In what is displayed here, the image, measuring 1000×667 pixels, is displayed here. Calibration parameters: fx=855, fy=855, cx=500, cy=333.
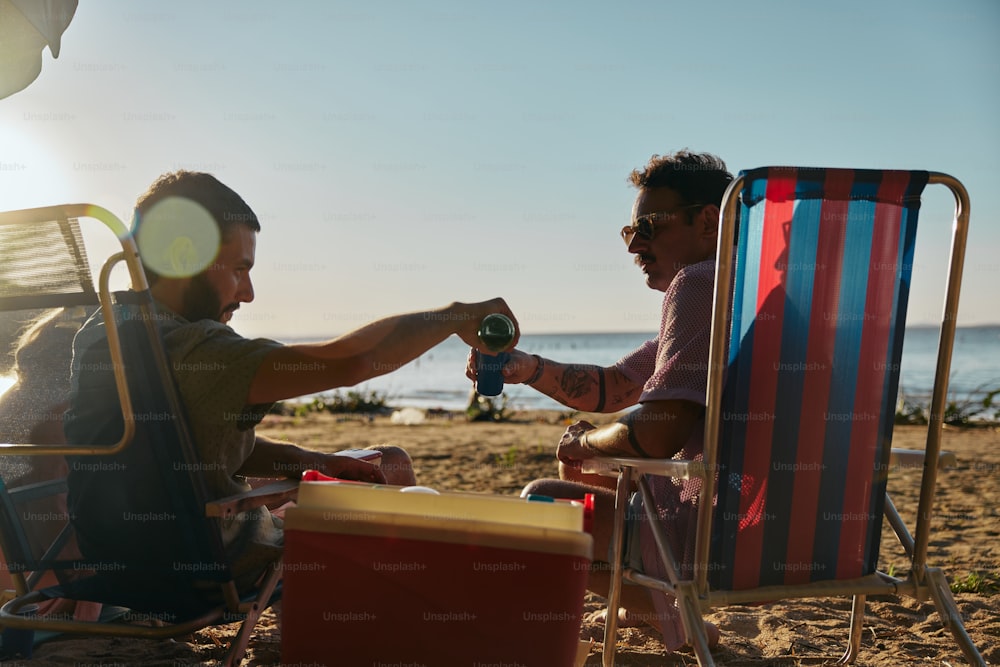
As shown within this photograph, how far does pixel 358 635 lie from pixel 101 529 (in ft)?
3.33

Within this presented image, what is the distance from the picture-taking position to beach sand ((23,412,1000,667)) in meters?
3.06

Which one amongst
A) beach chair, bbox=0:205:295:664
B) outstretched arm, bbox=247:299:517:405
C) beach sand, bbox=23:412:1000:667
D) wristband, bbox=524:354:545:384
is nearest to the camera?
outstretched arm, bbox=247:299:517:405

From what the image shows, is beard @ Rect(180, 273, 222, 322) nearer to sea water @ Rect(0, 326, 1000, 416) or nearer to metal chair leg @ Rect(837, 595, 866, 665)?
sea water @ Rect(0, 326, 1000, 416)

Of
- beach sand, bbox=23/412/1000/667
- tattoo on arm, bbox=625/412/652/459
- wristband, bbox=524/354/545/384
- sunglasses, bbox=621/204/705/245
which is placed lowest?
beach sand, bbox=23/412/1000/667

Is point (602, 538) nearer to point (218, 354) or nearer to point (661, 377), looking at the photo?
point (661, 377)

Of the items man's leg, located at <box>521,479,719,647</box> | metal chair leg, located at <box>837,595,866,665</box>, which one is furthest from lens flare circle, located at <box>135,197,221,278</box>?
metal chair leg, located at <box>837,595,866,665</box>

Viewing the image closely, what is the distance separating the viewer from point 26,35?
2.94 m

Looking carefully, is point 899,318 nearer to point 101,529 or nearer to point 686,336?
point 686,336

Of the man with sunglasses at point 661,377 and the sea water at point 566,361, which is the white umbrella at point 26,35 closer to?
the man with sunglasses at point 661,377

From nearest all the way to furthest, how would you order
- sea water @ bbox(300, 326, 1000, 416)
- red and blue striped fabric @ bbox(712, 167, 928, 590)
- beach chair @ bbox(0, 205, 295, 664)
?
beach chair @ bbox(0, 205, 295, 664), red and blue striped fabric @ bbox(712, 167, 928, 590), sea water @ bbox(300, 326, 1000, 416)

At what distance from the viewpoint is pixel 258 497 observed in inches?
87.6

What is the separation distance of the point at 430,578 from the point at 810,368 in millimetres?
1228

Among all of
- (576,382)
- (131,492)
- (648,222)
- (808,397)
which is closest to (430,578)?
(131,492)

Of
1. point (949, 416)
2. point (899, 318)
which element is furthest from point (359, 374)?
point (949, 416)
